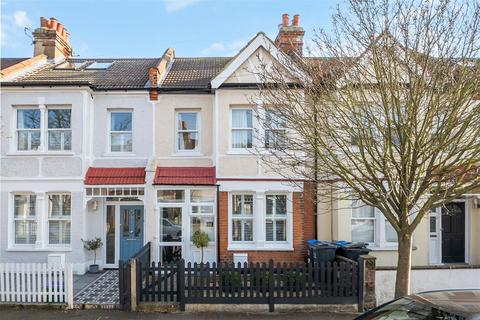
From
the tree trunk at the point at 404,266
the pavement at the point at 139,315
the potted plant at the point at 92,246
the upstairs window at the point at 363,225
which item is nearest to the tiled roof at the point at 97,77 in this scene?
the potted plant at the point at 92,246

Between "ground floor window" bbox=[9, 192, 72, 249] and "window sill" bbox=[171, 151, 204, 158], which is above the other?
"window sill" bbox=[171, 151, 204, 158]

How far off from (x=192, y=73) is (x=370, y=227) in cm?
852

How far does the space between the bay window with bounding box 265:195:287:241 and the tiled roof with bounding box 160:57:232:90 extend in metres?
4.44

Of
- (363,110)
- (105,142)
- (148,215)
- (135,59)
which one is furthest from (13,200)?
(363,110)

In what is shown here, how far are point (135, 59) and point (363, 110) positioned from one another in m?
12.9

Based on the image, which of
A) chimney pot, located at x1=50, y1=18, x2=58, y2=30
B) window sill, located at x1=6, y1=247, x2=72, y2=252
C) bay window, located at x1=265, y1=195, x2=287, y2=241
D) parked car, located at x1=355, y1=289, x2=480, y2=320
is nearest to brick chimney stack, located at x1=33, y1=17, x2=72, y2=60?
chimney pot, located at x1=50, y1=18, x2=58, y2=30

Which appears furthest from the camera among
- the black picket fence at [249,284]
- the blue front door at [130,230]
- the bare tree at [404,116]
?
the blue front door at [130,230]

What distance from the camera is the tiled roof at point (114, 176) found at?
12.1 meters

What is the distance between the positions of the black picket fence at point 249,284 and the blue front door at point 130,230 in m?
4.81

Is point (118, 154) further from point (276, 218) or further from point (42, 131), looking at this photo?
point (276, 218)

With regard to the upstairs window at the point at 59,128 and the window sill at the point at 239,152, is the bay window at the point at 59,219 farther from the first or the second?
the window sill at the point at 239,152

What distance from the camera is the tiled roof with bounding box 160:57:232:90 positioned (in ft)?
42.5

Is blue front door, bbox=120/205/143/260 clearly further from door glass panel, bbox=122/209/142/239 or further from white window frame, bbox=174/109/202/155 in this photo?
white window frame, bbox=174/109/202/155

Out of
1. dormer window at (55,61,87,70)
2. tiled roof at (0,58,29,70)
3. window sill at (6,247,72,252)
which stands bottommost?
window sill at (6,247,72,252)
